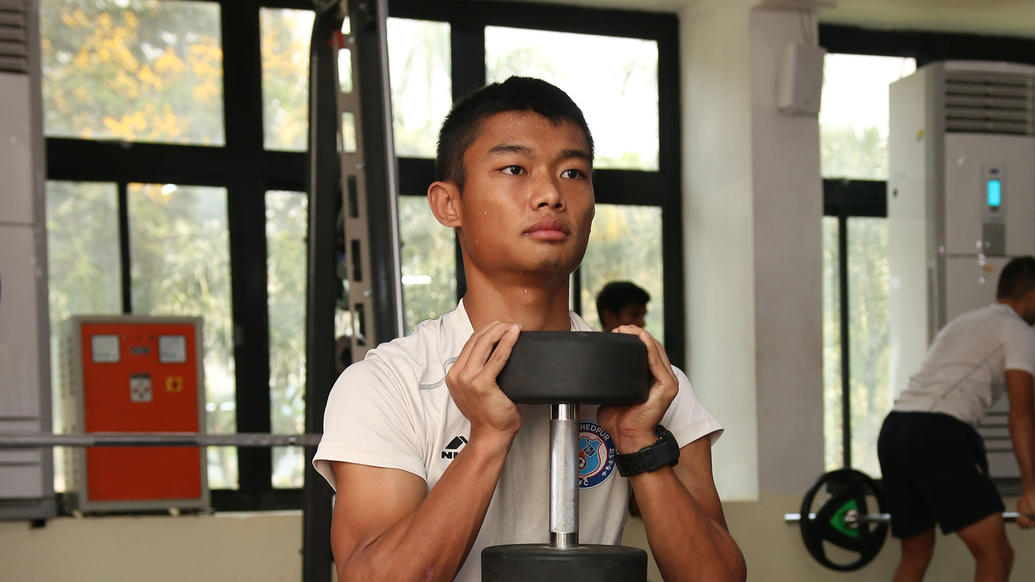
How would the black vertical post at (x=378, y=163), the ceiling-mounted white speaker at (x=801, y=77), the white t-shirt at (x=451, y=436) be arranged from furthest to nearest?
the ceiling-mounted white speaker at (x=801, y=77), the black vertical post at (x=378, y=163), the white t-shirt at (x=451, y=436)

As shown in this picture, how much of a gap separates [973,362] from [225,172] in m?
3.38

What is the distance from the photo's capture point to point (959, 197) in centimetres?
525

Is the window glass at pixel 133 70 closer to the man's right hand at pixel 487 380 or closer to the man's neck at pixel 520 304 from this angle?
the man's neck at pixel 520 304

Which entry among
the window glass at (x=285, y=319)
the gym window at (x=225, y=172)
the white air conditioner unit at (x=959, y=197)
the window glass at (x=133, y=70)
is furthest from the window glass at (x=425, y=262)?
the white air conditioner unit at (x=959, y=197)

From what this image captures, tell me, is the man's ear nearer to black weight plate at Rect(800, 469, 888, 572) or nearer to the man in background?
the man in background

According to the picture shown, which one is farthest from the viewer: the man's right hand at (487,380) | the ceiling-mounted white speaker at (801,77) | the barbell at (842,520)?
the ceiling-mounted white speaker at (801,77)

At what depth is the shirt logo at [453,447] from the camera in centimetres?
121

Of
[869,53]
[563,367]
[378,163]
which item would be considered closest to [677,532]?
[563,367]

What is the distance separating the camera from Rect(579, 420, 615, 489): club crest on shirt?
1253 mm

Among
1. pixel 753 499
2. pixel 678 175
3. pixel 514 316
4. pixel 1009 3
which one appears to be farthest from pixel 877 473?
pixel 514 316

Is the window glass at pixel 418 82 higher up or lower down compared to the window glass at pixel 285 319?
higher up

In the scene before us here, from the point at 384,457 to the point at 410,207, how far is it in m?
4.32

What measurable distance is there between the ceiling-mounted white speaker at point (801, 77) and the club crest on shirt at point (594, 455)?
416cm

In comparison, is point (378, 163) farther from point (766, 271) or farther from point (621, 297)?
point (766, 271)
